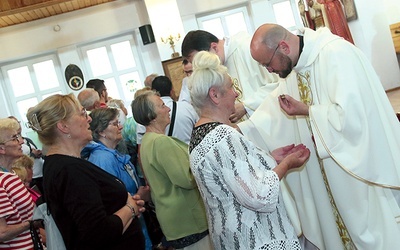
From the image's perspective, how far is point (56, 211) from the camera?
2080 millimetres

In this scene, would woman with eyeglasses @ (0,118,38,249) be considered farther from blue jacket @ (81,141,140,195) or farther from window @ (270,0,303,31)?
window @ (270,0,303,31)

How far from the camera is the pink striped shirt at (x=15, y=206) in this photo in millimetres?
2457

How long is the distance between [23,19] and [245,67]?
7.02 metres

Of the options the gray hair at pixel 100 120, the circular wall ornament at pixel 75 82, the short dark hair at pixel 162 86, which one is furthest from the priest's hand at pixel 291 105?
the circular wall ornament at pixel 75 82

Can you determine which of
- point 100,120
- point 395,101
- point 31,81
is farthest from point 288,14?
point 100,120

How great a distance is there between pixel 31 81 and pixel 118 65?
1.83 m

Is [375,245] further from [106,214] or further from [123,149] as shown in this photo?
[123,149]

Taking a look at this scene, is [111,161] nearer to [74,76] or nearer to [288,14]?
[74,76]

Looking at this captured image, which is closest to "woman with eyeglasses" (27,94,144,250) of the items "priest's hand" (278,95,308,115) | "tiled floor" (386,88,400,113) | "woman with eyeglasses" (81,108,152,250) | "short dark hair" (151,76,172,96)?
"woman with eyeglasses" (81,108,152,250)

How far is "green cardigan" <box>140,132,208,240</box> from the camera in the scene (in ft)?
9.09

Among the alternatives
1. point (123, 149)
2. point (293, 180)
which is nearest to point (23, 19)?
point (123, 149)

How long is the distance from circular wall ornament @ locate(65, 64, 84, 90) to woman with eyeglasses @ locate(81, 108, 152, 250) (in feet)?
21.2

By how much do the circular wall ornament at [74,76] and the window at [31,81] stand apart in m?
0.37

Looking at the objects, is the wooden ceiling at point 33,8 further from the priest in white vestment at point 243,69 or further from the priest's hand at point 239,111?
the priest's hand at point 239,111
